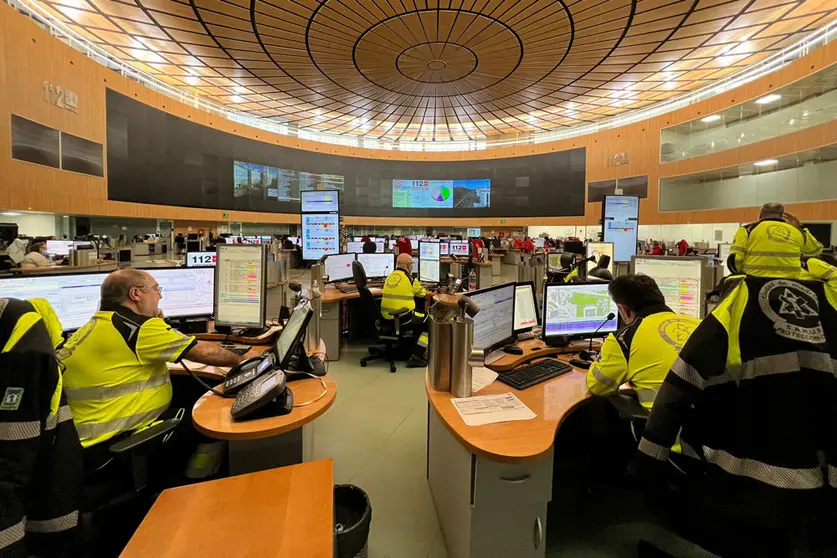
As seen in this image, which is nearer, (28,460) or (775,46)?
(28,460)

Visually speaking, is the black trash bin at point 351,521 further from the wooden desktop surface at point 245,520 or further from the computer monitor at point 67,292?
the computer monitor at point 67,292

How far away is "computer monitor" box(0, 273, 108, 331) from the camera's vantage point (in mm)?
2225

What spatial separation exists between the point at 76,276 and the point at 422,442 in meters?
2.53

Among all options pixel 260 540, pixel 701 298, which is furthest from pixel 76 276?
pixel 701 298

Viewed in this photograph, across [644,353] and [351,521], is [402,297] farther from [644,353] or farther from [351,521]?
[644,353]

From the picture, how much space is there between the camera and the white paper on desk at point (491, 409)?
5.57 feet

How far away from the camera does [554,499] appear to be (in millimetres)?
2355

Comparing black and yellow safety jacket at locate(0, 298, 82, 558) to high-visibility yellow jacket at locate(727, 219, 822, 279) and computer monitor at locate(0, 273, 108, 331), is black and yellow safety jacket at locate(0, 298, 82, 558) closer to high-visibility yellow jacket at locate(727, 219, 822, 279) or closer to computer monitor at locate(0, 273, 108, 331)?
computer monitor at locate(0, 273, 108, 331)

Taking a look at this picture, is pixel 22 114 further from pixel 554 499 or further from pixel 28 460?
pixel 554 499

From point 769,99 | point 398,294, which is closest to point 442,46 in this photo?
point 398,294

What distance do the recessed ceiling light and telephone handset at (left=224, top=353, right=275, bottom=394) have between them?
48.4 feet

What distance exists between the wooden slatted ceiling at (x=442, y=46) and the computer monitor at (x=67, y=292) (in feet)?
26.5

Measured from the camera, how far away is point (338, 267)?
19.9ft

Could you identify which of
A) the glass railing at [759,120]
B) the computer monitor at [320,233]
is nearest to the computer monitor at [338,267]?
the computer monitor at [320,233]
